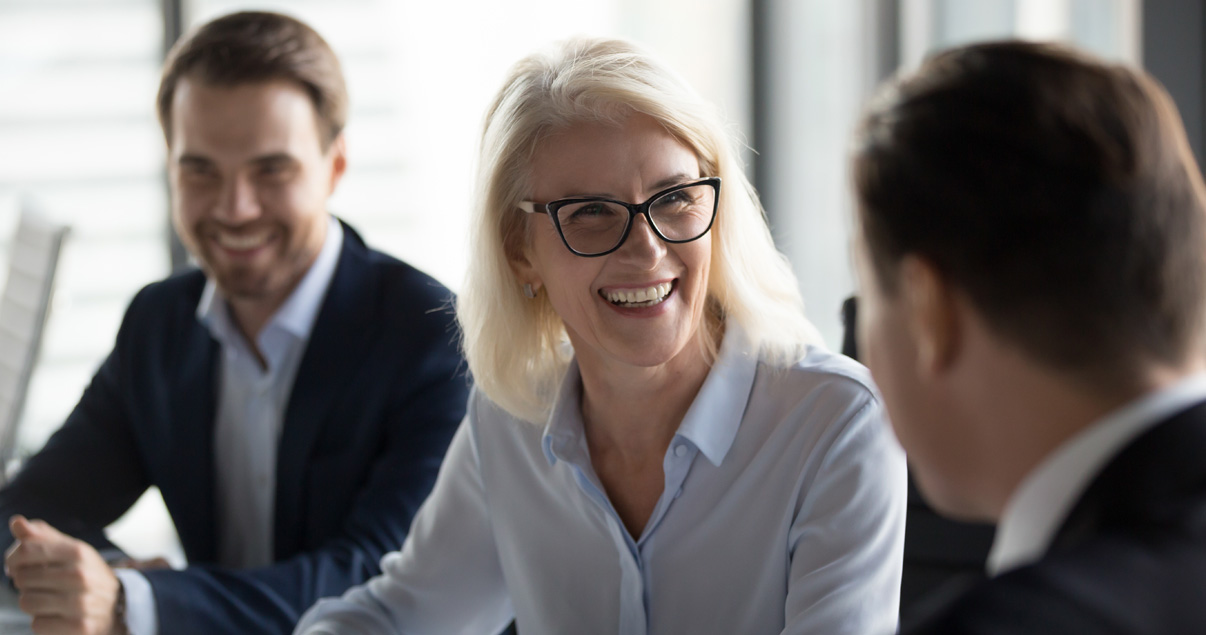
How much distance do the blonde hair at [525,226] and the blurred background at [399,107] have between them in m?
2.65

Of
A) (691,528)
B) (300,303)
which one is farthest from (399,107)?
(691,528)

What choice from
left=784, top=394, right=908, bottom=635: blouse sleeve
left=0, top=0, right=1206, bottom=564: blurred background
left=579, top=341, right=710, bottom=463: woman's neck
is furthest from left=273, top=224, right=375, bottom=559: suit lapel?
left=0, top=0, right=1206, bottom=564: blurred background

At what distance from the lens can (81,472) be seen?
200 centimetres

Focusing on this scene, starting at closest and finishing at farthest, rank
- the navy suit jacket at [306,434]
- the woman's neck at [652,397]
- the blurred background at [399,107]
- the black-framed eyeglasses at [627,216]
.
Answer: the black-framed eyeglasses at [627,216] → the woman's neck at [652,397] → the navy suit jacket at [306,434] → the blurred background at [399,107]

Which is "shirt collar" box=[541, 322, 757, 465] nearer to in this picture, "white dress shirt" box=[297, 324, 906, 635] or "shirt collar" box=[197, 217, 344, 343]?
"white dress shirt" box=[297, 324, 906, 635]

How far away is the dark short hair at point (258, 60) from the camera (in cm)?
197

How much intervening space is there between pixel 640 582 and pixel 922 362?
2.32 ft

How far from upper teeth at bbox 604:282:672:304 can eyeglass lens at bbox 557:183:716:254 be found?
2.5 inches

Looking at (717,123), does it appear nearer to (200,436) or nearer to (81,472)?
(200,436)

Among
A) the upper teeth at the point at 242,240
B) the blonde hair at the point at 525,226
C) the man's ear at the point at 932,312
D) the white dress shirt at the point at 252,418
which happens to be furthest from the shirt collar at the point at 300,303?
the man's ear at the point at 932,312

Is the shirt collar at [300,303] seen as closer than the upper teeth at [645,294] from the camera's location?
No

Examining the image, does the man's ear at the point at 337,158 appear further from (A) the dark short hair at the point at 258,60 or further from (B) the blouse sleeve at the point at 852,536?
(B) the blouse sleeve at the point at 852,536

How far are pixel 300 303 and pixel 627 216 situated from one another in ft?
2.88

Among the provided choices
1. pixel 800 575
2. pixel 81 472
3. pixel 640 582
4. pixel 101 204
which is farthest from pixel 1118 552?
pixel 101 204
